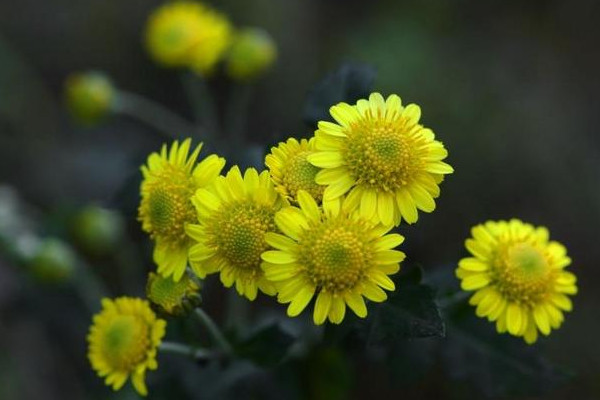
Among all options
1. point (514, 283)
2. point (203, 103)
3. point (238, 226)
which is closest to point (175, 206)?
point (238, 226)

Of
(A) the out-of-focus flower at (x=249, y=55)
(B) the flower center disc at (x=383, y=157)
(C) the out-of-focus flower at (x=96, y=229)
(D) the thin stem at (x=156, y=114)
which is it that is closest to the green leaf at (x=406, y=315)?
(B) the flower center disc at (x=383, y=157)

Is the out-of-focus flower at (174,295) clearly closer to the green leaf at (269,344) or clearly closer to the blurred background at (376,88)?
the green leaf at (269,344)

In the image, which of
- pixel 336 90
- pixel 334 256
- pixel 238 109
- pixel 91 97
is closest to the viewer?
pixel 334 256

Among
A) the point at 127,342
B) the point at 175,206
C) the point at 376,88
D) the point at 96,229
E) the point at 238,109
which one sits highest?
the point at 376,88

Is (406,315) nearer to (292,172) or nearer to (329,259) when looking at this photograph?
(329,259)

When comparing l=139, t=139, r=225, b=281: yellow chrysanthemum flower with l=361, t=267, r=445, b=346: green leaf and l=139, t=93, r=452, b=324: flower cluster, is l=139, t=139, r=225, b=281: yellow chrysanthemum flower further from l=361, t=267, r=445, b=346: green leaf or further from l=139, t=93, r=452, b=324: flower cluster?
l=361, t=267, r=445, b=346: green leaf

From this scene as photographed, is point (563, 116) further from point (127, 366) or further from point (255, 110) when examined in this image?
point (127, 366)

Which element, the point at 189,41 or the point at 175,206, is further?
the point at 189,41
